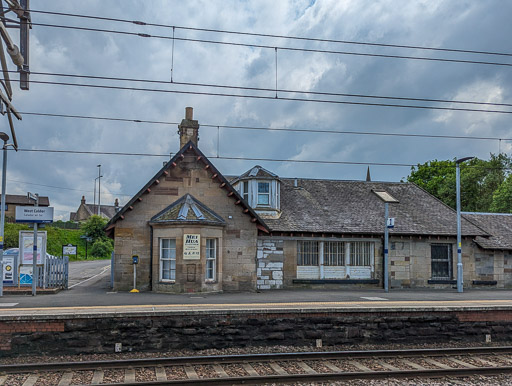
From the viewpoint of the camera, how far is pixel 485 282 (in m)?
23.7

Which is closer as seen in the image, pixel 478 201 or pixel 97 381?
pixel 97 381

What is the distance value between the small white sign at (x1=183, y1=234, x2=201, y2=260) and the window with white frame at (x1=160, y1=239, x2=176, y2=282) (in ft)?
2.85

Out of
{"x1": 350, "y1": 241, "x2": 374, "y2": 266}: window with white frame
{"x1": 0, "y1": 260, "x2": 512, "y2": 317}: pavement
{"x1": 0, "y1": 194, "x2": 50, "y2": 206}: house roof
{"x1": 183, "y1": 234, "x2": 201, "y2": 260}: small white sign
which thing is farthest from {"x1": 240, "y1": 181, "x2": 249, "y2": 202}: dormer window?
{"x1": 0, "y1": 194, "x2": 50, "y2": 206}: house roof

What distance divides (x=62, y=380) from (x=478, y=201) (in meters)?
Answer: 44.4

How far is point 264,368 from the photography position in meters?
10.9

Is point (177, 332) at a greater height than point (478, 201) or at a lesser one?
lesser

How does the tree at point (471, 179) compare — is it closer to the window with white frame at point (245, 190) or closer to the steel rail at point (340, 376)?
the window with white frame at point (245, 190)

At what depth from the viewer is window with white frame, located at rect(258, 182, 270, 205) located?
23.3m

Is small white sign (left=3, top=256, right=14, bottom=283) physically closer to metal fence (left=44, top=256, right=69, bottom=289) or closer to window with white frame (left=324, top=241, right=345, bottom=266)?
metal fence (left=44, top=256, right=69, bottom=289)

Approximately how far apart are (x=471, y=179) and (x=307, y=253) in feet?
98.3

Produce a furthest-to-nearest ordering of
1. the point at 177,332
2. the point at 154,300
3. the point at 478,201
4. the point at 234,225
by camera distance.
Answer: the point at 478,201 → the point at 234,225 → the point at 154,300 → the point at 177,332

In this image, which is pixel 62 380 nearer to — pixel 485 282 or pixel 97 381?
pixel 97 381

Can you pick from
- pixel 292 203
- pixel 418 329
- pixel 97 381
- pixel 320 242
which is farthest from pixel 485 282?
pixel 97 381

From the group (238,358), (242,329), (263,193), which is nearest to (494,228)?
(263,193)
